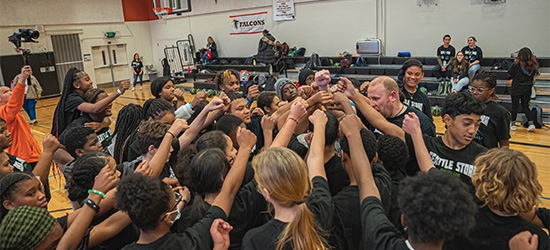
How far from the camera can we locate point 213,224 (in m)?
1.70

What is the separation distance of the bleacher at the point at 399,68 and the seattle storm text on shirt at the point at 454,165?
266 inches

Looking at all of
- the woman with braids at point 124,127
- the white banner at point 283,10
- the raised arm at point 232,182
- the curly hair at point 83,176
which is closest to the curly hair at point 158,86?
the woman with braids at point 124,127

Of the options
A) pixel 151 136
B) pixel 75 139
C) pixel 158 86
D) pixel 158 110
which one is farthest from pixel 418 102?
pixel 75 139

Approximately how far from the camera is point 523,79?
705 cm

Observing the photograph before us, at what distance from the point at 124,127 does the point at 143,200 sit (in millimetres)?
2403

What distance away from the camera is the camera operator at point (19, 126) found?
3859 millimetres

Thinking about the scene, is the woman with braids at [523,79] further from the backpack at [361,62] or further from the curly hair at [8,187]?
the curly hair at [8,187]

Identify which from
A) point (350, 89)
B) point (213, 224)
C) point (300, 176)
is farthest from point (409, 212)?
point (350, 89)

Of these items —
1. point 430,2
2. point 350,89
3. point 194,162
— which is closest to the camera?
point 194,162

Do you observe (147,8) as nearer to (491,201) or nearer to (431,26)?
(431,26)

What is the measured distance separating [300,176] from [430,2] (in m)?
11.0

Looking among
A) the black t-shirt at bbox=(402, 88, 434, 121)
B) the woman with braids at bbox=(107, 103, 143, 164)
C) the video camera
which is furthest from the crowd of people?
the video camera

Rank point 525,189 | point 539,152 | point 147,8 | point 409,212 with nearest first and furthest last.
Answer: point 409,212, point 525,189, point 539,152, point 147,8

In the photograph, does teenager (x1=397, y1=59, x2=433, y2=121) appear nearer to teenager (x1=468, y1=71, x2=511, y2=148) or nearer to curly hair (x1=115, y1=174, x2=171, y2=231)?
teenager (x1=468, y1=71, x2=511, y2=148)
